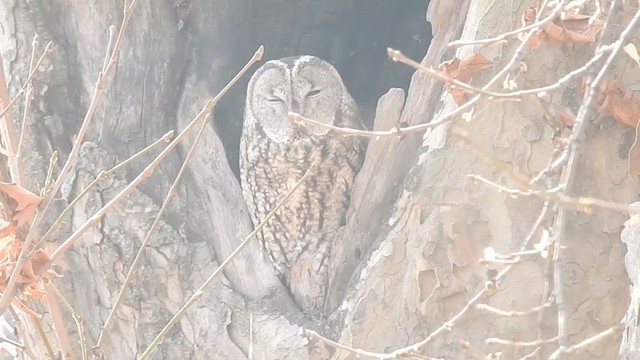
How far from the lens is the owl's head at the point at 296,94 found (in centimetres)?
332

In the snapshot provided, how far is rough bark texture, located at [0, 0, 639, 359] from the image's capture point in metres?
2.55

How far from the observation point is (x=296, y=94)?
10.9 feet

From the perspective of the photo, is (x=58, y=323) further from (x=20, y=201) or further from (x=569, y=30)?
(x=569, y=30)

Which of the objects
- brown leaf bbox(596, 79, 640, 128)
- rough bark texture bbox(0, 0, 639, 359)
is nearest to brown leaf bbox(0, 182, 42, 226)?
rough bark texture bbox(0, 0, 639, 359)

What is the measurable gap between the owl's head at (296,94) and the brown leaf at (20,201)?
5.10ft

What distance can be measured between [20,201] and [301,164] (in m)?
1.67

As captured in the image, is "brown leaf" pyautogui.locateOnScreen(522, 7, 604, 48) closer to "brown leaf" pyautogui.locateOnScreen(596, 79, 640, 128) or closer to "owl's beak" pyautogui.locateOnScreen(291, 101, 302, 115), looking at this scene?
"brown leaf" pyautogui.locateOnScreen(596, 79, 640, 128)

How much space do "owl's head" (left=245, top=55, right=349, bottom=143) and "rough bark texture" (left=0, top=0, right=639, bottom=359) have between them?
16cm

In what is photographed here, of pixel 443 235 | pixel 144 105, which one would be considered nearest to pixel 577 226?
pixel 443 235

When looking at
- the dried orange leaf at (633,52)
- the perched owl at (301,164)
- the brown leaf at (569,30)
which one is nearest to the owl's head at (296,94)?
the perched owl at (301,164)

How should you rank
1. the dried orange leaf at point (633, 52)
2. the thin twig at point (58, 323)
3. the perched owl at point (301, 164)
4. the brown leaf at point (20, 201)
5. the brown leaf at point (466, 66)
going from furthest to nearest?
the perched owl at point (301, 164) < the brown leaf at point (466, 66) < the dried orange leaf at point (633, 52) < the thin twig at point (58, 323) < the brown leaf at point (20, 201)

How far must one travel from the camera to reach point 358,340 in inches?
110

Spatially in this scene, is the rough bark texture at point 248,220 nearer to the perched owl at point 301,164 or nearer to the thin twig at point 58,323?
the perched owl at point 301,164

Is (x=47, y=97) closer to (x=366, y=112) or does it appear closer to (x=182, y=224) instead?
(x=182, y=224)
